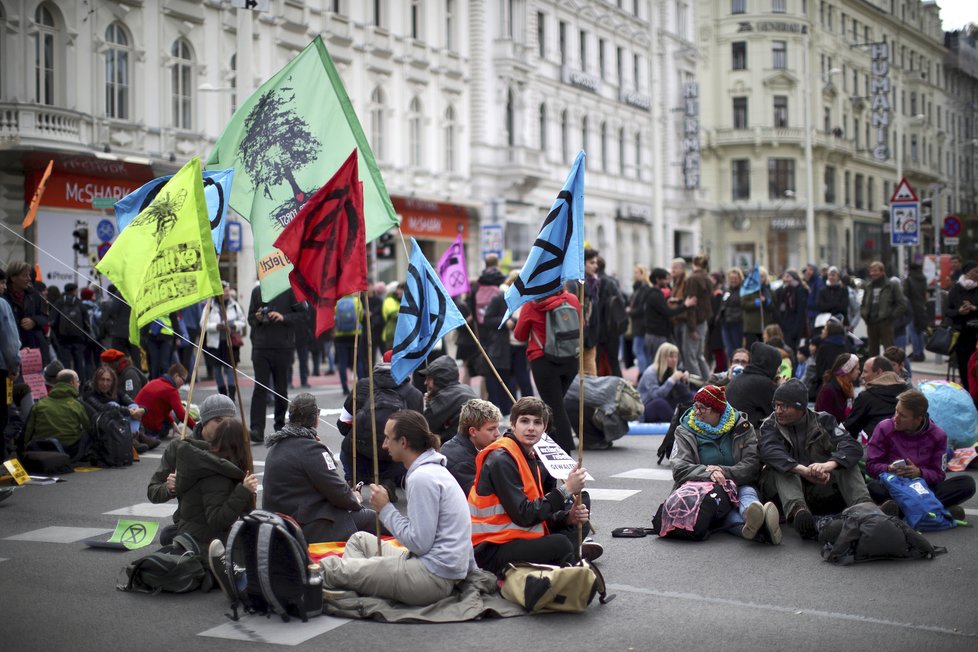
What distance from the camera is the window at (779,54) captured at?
6900 centimetres

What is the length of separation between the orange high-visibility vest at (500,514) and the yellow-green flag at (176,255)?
2.03 m

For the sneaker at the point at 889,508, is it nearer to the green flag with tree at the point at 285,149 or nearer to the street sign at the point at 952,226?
the green flag with tree at the point at 285,149

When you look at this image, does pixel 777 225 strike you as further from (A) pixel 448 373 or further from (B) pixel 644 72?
(A) pixel 448 373

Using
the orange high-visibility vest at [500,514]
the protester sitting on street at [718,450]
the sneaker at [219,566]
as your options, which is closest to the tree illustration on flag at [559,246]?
the protester sitting on street at [718,450]

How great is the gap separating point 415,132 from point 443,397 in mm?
28848

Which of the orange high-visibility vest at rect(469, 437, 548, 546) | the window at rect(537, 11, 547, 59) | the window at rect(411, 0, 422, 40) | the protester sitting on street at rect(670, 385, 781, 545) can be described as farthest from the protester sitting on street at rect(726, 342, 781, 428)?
the window at rect(537, 11, 547, 59)

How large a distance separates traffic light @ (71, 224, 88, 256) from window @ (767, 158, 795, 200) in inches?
1936

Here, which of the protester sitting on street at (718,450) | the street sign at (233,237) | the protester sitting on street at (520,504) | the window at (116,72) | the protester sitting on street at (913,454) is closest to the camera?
the protester sitting on street at (520,504)

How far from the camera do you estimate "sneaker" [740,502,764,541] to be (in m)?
8.31

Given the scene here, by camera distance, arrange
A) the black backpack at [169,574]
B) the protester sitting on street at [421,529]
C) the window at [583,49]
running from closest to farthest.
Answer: the protester sitting on street at [421,529], the black backpack at [169,574], the window at [583,49]

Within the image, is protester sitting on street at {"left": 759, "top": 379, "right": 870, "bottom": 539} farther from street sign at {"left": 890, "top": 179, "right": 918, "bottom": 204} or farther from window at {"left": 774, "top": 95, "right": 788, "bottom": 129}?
window at {"left": 774, "top": 95, "right": 788, "bottom": 129}

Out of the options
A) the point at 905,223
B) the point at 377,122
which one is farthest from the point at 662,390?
the point at 377,122

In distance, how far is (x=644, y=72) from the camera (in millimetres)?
54469

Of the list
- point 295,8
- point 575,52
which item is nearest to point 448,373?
point 295,8
